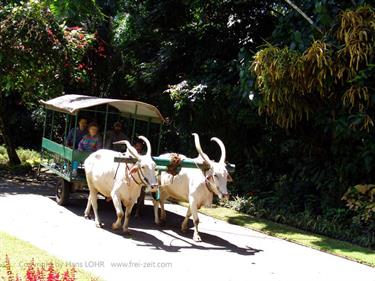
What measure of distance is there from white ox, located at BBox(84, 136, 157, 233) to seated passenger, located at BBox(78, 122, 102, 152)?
0.93 m

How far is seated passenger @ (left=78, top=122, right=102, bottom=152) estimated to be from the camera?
1073 cm

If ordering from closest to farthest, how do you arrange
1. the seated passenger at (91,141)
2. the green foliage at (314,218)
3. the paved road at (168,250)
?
the paved road at (168,250) < the green foliage at (314,218) < the seated passenger at (91,141)

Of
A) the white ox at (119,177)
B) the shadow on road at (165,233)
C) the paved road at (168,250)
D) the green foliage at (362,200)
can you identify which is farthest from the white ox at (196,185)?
the green foliage at (362,200)

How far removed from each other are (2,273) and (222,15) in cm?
952

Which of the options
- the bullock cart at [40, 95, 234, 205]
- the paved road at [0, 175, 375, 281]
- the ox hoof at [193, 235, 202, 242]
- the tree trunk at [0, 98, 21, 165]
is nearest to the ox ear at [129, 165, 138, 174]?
the bullock cart at [40, 95, 234, 205]

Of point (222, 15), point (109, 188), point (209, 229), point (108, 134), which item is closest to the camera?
point (109, 188)

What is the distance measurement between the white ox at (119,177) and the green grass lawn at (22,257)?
1826 mm

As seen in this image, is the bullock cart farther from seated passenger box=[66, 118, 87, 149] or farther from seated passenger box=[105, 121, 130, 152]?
seated passenger box=[105, 121, 130, 152]

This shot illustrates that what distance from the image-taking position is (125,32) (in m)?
17.7

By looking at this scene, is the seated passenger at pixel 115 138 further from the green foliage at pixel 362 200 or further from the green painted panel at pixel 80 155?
the green foliage at pixel 362 200

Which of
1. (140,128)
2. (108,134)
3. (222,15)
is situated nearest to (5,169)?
(140,128)

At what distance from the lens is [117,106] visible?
10.9m

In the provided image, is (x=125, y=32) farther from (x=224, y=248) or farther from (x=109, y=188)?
(x=224, y=248)

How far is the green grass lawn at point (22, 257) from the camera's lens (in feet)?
20.4
